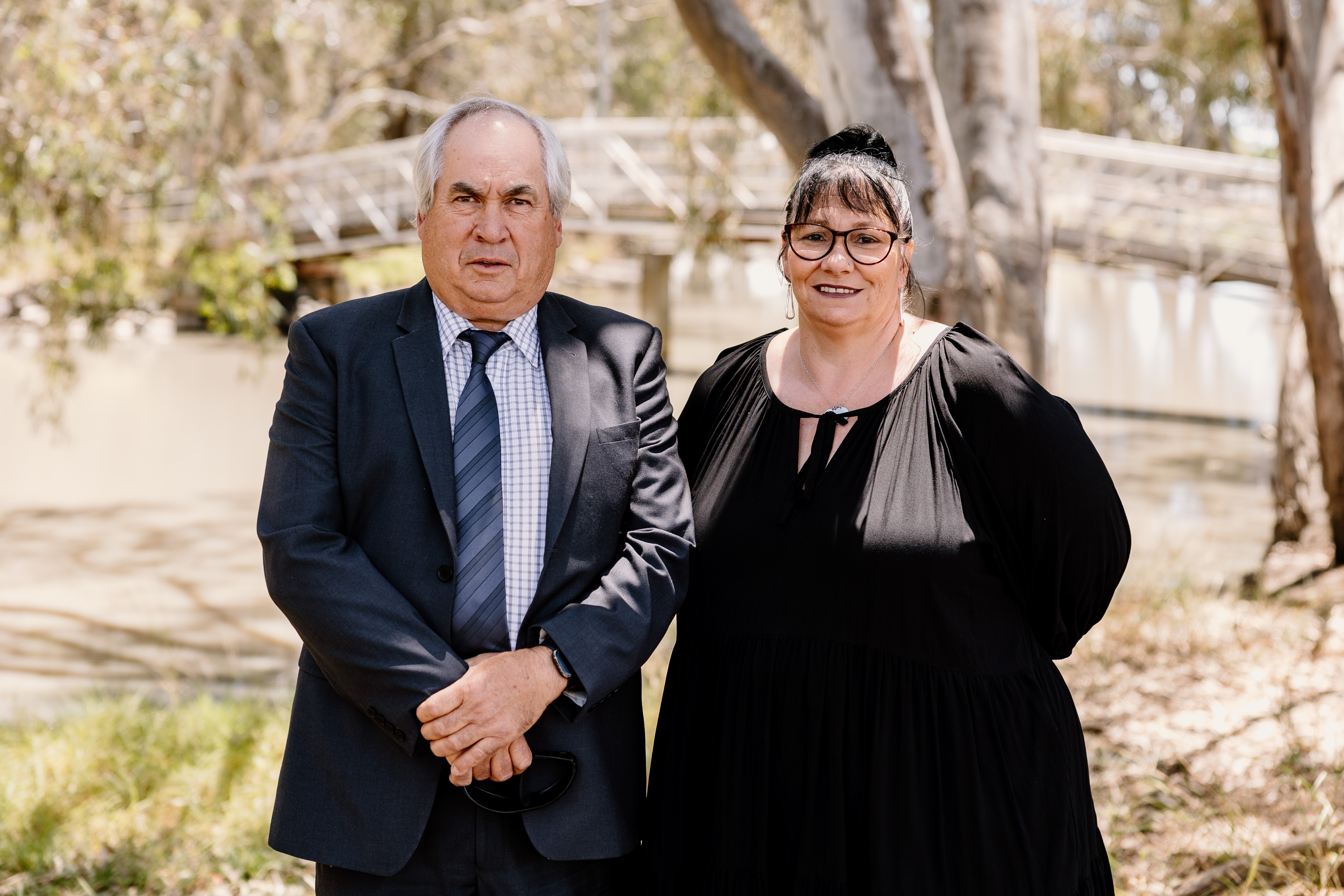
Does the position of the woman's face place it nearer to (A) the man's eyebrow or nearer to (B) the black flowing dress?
(B) the black flowing dress

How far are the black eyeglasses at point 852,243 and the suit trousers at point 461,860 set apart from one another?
1.11 m

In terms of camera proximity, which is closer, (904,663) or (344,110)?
(904,663)

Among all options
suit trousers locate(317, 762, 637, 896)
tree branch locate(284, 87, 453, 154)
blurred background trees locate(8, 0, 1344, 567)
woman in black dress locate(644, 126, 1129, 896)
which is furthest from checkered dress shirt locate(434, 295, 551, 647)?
tree branch locate(284, 87, 453, 154)

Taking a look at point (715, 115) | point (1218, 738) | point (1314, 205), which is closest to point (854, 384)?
point (1218, 738)

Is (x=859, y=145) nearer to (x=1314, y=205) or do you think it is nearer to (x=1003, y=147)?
(x=1003, y=147)

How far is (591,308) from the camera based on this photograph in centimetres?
225

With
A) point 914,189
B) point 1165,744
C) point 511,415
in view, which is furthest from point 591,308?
point 1165,744

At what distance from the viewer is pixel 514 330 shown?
2.13 meters

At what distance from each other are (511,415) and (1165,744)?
289 cm

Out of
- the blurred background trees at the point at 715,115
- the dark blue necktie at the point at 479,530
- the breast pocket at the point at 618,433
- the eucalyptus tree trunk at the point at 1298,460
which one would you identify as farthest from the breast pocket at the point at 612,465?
the eucalyptus tree trunk at the point at 1298,460

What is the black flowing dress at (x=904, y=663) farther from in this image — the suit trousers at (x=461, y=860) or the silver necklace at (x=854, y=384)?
the suit trousers at (x=461, y=860)

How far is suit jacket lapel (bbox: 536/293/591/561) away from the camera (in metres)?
2.02

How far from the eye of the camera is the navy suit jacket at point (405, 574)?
1.91m

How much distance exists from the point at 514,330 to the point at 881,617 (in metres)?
0.81
